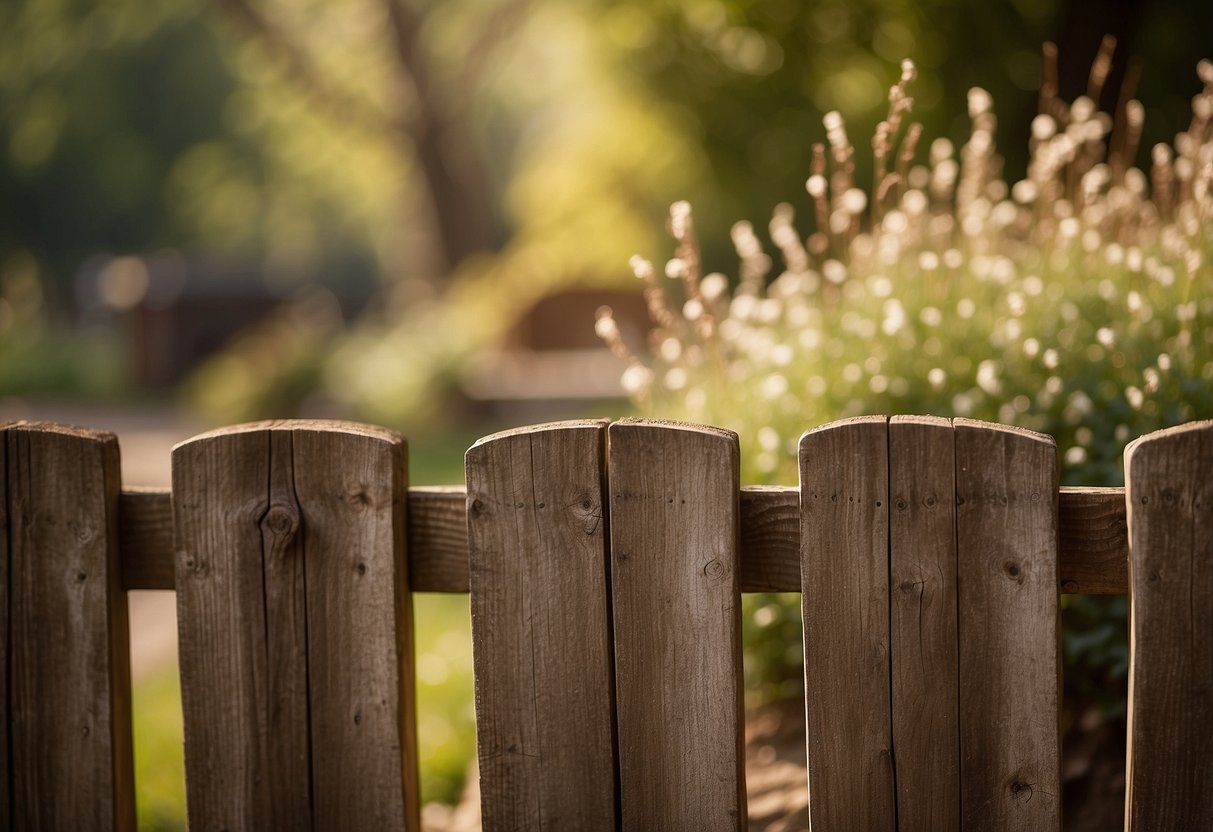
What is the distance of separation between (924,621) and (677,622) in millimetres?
388

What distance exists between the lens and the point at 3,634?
1957mm

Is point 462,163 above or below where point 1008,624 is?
above

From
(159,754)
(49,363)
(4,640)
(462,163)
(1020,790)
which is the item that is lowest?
(159,754)

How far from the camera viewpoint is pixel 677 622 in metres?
1.78

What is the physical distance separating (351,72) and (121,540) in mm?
19859

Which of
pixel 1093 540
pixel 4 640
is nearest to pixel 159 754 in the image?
pixel 4 640

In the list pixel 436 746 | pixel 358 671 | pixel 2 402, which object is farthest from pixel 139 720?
pixel 2 402

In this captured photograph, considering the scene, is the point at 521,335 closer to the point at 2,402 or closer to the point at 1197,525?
the point at 2,402

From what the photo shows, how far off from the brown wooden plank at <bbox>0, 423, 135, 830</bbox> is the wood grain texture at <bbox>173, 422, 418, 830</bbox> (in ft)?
0.45

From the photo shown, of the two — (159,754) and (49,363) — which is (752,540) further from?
(49,363)

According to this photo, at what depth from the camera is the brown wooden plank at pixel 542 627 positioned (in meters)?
1.80

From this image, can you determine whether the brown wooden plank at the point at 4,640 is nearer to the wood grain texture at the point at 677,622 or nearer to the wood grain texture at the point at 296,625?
the wood grain texture at the point at 296,625

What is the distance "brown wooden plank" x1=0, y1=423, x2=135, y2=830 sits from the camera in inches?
75.3

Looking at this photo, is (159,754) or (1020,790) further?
(159,754)
